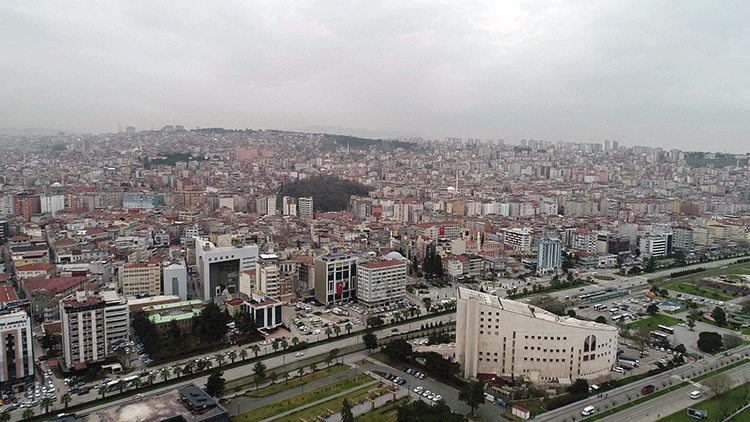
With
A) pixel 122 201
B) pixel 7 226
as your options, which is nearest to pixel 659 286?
pixel 7 226

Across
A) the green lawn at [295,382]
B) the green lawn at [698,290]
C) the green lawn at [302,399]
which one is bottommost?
the green lawn at [295,382]

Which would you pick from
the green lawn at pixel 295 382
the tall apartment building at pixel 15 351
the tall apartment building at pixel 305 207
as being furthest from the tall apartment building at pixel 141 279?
the tall apartment building at pixel 305 207

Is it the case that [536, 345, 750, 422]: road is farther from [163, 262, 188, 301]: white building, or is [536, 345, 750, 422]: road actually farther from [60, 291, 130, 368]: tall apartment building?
[163, 262, 188, 301]: white building

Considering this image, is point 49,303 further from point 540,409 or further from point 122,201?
point 122,201

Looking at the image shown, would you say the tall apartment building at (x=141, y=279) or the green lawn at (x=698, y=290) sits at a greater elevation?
the tall apartment building at (x=141, y=279)

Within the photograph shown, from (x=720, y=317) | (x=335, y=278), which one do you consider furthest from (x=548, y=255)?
(x=335, y=278)

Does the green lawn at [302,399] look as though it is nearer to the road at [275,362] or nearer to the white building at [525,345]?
the road at [275,362]

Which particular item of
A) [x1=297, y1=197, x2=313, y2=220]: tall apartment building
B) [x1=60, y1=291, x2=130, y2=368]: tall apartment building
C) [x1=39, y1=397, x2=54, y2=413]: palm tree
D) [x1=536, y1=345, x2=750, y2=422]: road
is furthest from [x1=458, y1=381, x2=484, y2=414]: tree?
[x1=297, y1=197, x2=313, y2=220]: tall apartment building
